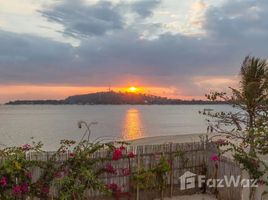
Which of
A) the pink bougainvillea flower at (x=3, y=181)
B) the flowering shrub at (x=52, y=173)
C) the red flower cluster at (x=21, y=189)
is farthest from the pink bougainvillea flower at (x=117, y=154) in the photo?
the pink bougainvillea flower at (x=3, y=181)

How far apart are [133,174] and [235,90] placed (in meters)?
4.23

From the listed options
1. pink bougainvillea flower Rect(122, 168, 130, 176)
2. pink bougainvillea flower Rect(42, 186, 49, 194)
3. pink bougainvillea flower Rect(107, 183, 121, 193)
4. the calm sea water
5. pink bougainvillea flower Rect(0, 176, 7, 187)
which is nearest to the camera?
pink bougainvillea flower Rect(0, 176, 7, 187)

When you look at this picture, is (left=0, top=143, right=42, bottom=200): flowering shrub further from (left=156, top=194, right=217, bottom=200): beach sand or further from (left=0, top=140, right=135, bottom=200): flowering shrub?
(left=156, top=194, right=217, bottom=200): beach sand

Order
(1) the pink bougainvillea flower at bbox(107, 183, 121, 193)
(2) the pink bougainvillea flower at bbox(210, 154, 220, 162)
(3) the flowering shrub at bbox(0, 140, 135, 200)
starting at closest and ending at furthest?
1. (3) the flowering shrub at bbox(0, 140, 135, 200)
2. (1) the pink bougainvillea flower at bbox(107, 183, 121, 193)
3. (2) the pink bougainvillea flower at bbox(210, 154, 220, 162)

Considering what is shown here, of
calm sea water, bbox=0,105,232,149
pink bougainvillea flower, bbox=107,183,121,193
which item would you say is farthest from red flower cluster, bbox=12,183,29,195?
calm sea water, bbox=0,105,232,149

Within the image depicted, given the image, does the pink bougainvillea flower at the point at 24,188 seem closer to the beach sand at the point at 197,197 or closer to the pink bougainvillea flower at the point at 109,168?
the pink bougainvillea flower at the point at 109,168

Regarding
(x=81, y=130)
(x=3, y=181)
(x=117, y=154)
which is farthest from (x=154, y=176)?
(x=81, y=130)

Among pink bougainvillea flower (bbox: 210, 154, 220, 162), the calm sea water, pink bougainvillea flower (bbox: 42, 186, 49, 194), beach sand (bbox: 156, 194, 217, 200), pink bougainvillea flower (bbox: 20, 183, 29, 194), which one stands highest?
pink bougainvillea flower (bbox: 210, 154, 220, 162)

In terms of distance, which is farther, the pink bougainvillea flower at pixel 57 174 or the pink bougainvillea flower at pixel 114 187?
the pink bougainvillea flower at pixel 114 187

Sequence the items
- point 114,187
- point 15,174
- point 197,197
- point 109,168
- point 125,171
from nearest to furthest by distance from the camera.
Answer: point 15,174 < point 109,168 < point 114,187 < point 125,171 < point 197,197

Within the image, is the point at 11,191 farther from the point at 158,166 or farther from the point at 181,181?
the point at 181,181

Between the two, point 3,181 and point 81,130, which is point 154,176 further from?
point 81,130

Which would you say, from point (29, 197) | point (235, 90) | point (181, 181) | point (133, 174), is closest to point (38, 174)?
point (29, 197)

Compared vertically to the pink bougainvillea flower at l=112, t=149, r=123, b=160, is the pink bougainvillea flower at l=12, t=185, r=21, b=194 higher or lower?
lower
